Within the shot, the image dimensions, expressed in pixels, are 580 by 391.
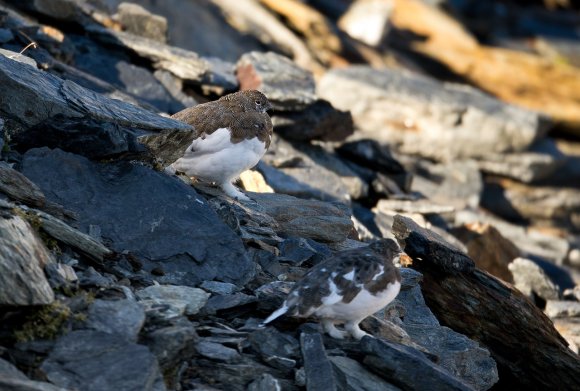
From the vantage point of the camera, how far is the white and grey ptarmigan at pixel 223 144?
39.7ft

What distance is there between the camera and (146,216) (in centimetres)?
1036

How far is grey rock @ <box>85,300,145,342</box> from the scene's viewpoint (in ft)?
26.5

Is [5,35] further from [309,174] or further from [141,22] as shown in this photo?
[309,174]

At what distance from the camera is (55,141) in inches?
412

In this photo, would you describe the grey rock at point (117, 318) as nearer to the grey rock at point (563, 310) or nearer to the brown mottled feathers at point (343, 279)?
the brown mottled feathers at point (343, 279)

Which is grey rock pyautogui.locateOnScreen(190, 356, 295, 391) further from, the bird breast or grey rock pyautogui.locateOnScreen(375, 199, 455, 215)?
grey rock pyautogui.locateOnScreen(375, 199, 455, 215)

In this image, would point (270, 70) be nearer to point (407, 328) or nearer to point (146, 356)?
point (407, 328)

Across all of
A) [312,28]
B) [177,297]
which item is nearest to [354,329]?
[177,297]

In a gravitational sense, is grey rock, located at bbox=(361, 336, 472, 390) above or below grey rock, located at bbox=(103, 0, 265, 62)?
above

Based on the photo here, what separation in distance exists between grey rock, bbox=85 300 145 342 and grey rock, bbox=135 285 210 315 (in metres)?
0.44

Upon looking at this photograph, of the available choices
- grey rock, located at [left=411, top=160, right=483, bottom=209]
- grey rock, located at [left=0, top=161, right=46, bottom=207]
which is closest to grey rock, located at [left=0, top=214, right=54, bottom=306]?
grey rock, located at [left=0, top=161, right=46, bottom=207]

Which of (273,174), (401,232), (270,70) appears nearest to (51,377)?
(401,232)

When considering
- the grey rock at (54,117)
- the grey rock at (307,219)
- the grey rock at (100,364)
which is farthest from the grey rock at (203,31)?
the grey rock at (100,364)

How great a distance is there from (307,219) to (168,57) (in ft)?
26.7
